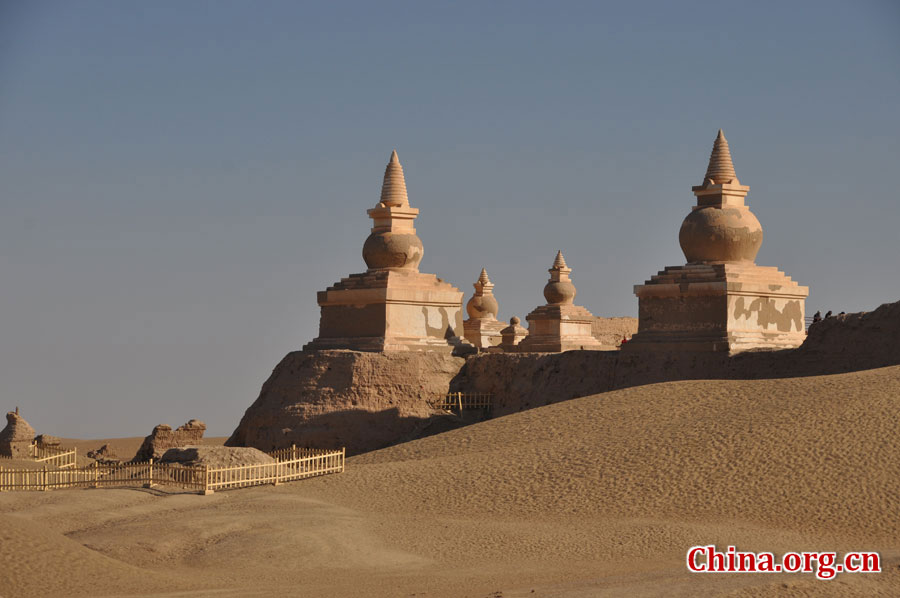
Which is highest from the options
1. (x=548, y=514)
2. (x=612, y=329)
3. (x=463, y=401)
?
(x=612, y=329)

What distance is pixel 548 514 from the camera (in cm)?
1725

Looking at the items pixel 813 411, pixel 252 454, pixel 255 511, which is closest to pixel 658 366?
pixel 813 411

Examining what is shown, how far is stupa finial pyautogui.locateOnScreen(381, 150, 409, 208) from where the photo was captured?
95.1 ft

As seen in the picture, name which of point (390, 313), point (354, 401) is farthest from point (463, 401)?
point (390, 313)

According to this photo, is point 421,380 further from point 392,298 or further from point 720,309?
point 720,309

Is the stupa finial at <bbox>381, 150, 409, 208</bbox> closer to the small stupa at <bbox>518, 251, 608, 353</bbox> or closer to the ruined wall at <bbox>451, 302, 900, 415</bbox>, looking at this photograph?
the ruined wall at <bbox>451, 302, 900, 415</bbox>

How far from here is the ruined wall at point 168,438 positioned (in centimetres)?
2934

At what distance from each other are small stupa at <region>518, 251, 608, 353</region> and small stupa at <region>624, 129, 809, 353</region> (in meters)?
9.00

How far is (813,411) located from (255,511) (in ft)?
27.1

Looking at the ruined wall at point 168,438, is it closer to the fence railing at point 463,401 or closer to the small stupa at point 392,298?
the small stupa at point 392,298

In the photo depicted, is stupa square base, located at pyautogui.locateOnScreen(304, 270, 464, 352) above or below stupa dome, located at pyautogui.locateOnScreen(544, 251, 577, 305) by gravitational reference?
below

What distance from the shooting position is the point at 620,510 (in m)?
17.1

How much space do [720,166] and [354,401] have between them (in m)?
8.59

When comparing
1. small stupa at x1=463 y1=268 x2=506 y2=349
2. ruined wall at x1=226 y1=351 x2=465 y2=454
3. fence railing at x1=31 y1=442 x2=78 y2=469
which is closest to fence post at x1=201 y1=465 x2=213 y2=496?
ruined wall at x1=226 y1=351 x2=465 y2=454
